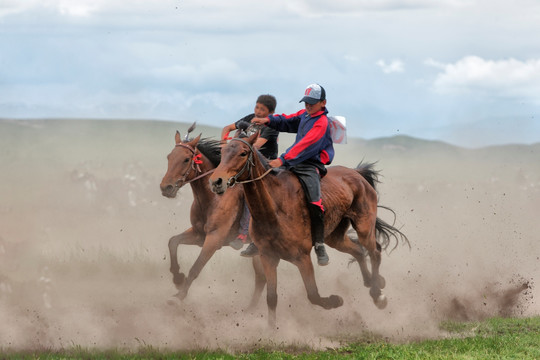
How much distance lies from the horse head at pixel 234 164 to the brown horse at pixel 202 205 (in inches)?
74.7

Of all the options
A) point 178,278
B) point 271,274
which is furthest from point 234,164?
point 178,278

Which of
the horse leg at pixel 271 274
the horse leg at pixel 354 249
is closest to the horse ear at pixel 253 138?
the horse leg at pixel 271 274

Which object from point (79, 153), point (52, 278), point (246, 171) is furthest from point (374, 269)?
point (79, 153)

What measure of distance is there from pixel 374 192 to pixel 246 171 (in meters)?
2.94

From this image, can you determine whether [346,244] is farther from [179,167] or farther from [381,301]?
[179,167]

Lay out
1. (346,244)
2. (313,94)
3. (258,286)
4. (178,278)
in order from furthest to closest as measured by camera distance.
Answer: (258,286)
(178,278)
(346,244)
(313,94)

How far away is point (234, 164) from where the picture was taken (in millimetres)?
9125

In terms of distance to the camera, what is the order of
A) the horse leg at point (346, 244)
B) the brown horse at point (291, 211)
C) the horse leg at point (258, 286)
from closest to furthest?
1. the brown horse at point (291, 211)
2. the horse leg at point (346, 244)
3. the horse leg at point (258, 286)

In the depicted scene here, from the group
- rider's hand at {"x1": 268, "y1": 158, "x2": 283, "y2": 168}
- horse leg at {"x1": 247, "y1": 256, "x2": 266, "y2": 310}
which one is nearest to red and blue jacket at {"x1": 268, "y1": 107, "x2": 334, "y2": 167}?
rider's hand at {"x1": 268, "y1": 158, "x2": 283, "y2": 168}

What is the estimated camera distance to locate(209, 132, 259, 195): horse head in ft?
29.1

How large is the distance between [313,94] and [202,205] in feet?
8.68

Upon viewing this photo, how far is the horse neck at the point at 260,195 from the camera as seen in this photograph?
9625mm

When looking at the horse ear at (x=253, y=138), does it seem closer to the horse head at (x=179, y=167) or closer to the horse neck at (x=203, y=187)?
the horse head at (x=179, y=167)

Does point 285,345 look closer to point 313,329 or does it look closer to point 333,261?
point 313,329
